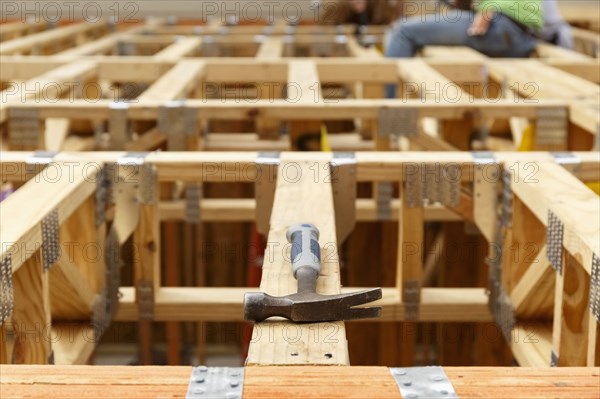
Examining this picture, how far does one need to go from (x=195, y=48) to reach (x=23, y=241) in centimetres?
411

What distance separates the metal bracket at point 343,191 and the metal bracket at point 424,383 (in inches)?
50.5

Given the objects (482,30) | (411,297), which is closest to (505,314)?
(411,297)

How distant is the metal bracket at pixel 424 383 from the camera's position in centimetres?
126

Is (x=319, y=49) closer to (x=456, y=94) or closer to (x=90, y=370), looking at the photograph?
(x=456, y=94)

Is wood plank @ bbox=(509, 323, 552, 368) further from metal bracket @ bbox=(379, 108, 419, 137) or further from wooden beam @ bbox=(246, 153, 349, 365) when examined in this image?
metal bracket @ bbox=(379, 108, 419, 137)

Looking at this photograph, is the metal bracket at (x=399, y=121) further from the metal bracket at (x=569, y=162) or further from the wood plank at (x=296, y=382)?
the wood plank at (x=296, y=382)

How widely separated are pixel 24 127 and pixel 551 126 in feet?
6.84

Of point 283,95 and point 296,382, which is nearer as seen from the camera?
point 296,382

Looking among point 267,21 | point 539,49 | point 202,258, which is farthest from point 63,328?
point 267,21

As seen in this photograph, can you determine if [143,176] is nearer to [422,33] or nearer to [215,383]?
[215,383]

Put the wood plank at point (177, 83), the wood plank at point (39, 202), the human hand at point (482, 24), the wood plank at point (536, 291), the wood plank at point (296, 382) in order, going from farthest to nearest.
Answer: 1. the human hand at point (482, 24)
2. the wood plank at point (177, 83)
3. the wood plank at point (536, 291)
4. the wood plank at point (39, 202)
5. the wood plank at point (296, 382)

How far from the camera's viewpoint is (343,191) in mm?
2643

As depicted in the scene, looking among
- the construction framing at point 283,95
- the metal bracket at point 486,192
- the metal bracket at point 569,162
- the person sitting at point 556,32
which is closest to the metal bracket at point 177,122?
the construction framing at point 283,95

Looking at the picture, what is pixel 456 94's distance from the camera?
381 centimetres
